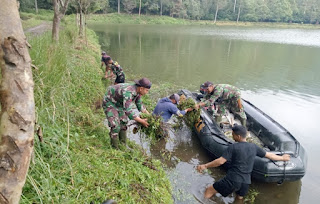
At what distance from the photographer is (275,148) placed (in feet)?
18.3

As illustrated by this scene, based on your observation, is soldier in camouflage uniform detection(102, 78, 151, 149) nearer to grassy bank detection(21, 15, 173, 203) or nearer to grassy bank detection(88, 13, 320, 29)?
grassy bank detection(21, 15, 173, 203)

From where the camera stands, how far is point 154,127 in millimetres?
4941

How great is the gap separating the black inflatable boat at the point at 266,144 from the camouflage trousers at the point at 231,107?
1.17ft

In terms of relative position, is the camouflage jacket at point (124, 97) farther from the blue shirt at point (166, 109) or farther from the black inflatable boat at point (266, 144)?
the black inflatable boat at point (266, 144)

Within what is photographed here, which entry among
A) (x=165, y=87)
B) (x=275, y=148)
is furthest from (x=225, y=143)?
(x=165, y=87)

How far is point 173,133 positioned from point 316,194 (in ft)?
11.8

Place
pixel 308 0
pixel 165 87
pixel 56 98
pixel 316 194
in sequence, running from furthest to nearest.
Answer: pixel 308 0
pixel 165 87
pixel 316 194
pixel 56 98

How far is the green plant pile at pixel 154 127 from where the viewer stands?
4973 mm

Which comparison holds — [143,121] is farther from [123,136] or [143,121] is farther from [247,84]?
[247,84]

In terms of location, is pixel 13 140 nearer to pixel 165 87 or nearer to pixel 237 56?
pixel 165 87

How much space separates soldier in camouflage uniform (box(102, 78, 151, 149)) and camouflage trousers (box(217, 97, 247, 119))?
120 inches

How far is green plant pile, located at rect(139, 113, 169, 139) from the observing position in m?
4.97

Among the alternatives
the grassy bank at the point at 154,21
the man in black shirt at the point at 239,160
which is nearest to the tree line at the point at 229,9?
the grassy bank at the point at 154,21

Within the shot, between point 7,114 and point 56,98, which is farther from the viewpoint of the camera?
point 56,98
